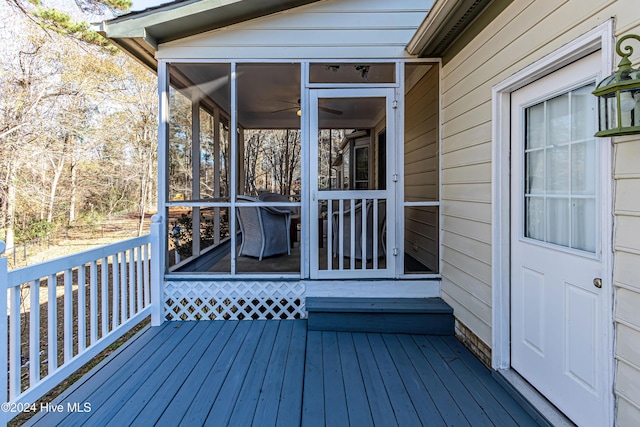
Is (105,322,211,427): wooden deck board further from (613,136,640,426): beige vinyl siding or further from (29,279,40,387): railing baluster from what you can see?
(613,136,640,426): beige vinyl siding

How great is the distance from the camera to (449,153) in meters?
3.21

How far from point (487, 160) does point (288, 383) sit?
2128mm

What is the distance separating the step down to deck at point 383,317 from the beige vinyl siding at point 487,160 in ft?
0.69

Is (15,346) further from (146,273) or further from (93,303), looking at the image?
(146,273)

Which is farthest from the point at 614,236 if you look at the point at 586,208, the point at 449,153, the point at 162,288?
the point at 162,288

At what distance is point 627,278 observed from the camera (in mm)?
1415

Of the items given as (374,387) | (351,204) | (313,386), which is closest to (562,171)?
(374,387)

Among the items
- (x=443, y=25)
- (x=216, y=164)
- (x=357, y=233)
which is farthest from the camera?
(x=216, y=164)

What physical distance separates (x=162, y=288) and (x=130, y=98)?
40.1 feet

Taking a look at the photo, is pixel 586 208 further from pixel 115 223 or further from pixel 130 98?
pixel 115 223

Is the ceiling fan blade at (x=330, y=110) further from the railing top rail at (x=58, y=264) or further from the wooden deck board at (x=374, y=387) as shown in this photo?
the wooden deck board at (x=374, y=387)

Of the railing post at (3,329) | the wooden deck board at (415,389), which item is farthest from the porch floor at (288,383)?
the railing post at (3,329)

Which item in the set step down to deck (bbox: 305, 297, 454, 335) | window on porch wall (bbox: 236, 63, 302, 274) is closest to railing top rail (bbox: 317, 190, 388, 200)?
window on porch wall (bbox: 236, 63, 302, 274)

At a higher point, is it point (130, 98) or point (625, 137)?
point (130, 98)
